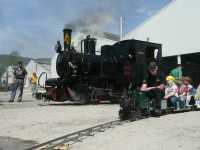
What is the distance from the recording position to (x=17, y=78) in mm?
20109

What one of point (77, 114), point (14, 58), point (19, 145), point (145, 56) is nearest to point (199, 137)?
point (19, 145)

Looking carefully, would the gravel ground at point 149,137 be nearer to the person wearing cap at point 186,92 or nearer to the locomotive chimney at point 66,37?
the person wearing cap at point 186,92

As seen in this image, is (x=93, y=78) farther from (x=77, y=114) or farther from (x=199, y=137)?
(x=199, y=137)

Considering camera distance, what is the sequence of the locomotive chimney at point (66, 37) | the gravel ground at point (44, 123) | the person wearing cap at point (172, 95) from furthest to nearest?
the locomotive chimney at point (66, 37)
the person wearing cap at point (172, 95)
the gravel ground at point (44, 123)

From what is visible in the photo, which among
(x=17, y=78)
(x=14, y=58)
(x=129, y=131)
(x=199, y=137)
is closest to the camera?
(x=199, y=137)

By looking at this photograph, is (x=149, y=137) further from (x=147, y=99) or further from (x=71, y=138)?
(x=147, y=99)

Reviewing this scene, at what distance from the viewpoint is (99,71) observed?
60.3ft

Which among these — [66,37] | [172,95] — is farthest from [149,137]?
[66,37]

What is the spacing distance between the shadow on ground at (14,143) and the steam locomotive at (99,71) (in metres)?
8.59

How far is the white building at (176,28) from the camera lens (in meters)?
25.8

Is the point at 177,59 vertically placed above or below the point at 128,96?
above

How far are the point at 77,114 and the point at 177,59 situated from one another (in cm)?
1542

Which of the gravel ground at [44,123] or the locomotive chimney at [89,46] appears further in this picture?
the locomotive chimney at [89,46]

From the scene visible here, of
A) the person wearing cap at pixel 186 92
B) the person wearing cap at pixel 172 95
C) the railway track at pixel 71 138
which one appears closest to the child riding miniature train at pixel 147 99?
the railway track at pixel 71 138
